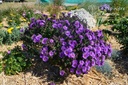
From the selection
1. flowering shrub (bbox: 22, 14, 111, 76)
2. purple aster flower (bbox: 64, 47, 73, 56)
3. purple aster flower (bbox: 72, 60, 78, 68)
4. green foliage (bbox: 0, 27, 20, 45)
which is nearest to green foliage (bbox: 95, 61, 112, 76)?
flowering shrub (bbox: 22, 14, 111, 76)

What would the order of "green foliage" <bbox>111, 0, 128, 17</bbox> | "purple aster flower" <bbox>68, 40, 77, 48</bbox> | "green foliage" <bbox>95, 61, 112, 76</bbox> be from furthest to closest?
1. "green foliage" <bbox>111, 0, 128, 17</bbox>
2. "green foliage" <bbox>95, 61, 112, 76</bbox>
3. "purple aster flower" <bbox>68, 40, 77, 48</bbox>

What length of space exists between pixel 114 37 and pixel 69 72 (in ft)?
11.5

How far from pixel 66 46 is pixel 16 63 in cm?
108

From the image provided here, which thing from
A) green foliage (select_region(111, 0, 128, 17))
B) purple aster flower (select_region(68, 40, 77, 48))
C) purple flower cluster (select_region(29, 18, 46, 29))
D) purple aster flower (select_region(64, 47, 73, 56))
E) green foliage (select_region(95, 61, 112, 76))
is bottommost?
green foliage (select_region(95, 61, 112, 76))

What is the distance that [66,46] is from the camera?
5133mm

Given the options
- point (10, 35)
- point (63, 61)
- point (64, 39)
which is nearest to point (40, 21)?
point (64, 39)

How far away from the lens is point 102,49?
5.42 meters

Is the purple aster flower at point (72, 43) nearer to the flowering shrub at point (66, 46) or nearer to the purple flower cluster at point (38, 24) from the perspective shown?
the flowering shrub at point (66, 46)

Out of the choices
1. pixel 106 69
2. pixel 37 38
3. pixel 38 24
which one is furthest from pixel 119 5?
pixel 37 38

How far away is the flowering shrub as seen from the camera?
5051mm

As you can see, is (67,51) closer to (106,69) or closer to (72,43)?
(72,43)

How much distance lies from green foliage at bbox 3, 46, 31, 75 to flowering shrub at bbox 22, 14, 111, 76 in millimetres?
182

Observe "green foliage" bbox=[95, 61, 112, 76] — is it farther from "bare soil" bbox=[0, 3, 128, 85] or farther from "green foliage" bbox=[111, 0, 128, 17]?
"green foliage" bbox=[111, 0, 128, 17]

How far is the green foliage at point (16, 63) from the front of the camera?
5.57 meters
